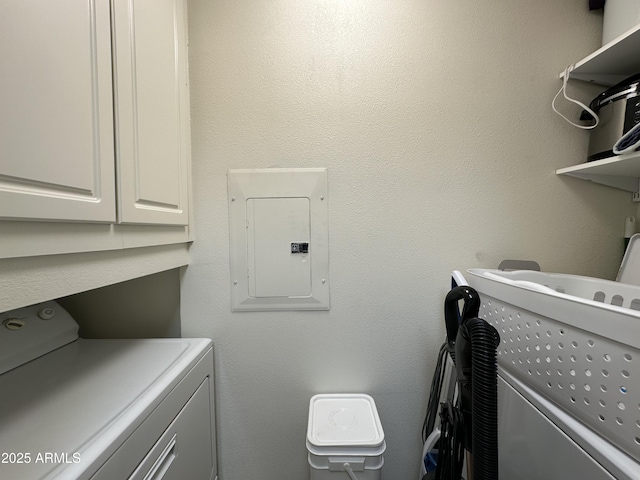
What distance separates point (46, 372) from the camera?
80 centimetres

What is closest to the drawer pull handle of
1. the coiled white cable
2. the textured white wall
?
the textured white wall

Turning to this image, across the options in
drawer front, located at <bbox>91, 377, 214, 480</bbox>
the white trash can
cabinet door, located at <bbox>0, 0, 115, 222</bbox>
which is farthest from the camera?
the white trash can

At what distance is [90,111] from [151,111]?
239mm

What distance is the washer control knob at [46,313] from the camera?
0.92 m

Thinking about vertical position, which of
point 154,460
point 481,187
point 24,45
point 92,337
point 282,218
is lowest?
point 154,460

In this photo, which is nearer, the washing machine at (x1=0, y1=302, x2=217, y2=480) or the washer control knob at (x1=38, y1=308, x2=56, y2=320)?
the washing machine at (x1=0, y1=302, x2=217, y2=480)

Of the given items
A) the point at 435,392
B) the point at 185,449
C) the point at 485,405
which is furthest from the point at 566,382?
the point at 185,449

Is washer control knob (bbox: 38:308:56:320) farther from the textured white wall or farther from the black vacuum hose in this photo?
the black vacuum hose

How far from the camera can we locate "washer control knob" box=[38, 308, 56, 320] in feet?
3.01

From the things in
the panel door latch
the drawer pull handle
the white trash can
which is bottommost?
the white trash can

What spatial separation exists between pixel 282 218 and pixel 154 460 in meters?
0.80

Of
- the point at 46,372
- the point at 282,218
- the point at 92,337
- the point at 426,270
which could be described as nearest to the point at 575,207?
the point at 426,270

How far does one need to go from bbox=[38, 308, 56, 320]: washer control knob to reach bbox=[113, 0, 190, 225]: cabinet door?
1.74ft

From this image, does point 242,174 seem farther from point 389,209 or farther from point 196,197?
point 389,209
